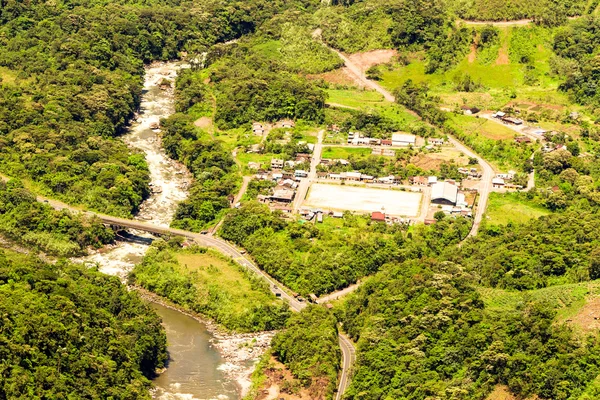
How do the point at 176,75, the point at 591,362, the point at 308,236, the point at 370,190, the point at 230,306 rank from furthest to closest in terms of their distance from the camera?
the point at 176,75, the point at 370,190, the point at 308,236, the point at 230,306, the point at 591,362

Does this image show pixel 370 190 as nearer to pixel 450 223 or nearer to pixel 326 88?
pixel 450 223

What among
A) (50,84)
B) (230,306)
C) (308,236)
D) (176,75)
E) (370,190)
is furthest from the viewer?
(176,75)

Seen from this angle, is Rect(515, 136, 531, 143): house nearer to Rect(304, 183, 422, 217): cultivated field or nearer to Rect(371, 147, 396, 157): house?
Rect(371, 147, 396, 157): house

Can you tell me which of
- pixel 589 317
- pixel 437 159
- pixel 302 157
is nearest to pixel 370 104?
pixel 437 159

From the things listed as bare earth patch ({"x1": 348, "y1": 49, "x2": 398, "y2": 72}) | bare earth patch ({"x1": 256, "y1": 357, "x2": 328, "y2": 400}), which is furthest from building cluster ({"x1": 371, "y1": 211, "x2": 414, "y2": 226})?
bare earth patch ({"x1": 348, "y1": 49, "x2": 398, "y2": 72})

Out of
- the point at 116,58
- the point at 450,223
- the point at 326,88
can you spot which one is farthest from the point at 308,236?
the point at 116,58

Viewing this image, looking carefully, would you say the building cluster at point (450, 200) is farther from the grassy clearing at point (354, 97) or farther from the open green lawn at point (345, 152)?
the grassy clearing at point (354, 97)

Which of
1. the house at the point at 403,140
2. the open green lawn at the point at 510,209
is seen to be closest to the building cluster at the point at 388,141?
the house at the point at 403,140

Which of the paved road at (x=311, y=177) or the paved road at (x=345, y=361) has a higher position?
the paved road at (x=311, y=177)
